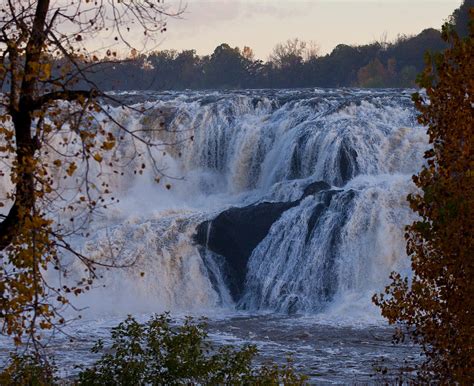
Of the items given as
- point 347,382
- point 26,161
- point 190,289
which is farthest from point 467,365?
point 190,289

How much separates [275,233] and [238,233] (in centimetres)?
101

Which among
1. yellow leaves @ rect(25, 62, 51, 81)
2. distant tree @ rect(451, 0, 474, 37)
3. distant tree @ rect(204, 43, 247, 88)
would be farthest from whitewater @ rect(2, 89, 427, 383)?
distant tree @ rect(204, 43, 247, 88)

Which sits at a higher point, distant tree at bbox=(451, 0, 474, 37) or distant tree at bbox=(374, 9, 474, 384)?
distant tree at bbox=(451, 0, 474, 37)

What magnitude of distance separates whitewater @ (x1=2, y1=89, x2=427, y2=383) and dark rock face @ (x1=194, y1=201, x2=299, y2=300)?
0.09ft

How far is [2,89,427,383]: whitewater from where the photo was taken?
1848 centimetres

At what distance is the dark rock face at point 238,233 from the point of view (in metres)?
22.7

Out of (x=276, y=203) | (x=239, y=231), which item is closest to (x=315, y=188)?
(x=276, y=203)

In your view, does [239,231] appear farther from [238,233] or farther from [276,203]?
[276,203]

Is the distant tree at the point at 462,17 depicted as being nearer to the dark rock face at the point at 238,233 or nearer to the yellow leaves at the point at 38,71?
the dark rock face at the point at 238,233

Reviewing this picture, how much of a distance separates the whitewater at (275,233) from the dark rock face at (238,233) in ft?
0.09

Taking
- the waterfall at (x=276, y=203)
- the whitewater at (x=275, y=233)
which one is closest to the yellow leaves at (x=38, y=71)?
the whitewater at (x=275, y=233)

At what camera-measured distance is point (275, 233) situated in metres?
22.8

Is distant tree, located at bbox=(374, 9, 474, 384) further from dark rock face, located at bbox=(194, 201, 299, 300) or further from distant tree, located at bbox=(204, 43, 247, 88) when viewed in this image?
distant tree, located at bbox=(204, 43, 247, 88)

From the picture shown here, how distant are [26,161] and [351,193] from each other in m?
16.8
